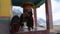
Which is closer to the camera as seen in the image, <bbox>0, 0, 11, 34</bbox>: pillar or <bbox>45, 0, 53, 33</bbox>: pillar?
<bbox>0, 0, 11, 34</bbox>: pillar

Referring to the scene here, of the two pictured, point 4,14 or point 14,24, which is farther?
point 14,24

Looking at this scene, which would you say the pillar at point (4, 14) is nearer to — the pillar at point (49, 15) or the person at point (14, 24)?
the person at point (14, 24)

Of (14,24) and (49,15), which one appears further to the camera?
(49,15)

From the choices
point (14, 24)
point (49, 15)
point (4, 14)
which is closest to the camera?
point (4, 14)

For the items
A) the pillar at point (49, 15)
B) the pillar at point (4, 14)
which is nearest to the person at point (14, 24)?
the pillar at point (4, 14)

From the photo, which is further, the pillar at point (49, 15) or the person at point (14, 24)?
the pillar at point (49, 15)

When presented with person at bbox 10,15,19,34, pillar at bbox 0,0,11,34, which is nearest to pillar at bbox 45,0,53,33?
person at bbox 10,15,19,34

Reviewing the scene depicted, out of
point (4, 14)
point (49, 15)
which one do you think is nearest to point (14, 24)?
point (4, 14)

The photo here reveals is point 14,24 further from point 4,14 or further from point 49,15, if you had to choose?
point 49,15

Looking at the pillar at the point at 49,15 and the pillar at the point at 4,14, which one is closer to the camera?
the pillar at the point at 4,14

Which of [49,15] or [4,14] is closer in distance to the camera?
[4,14]

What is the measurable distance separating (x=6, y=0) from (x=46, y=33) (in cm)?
44

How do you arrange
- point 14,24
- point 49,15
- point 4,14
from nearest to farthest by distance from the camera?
point 4,14
point 14,24
point 49,15

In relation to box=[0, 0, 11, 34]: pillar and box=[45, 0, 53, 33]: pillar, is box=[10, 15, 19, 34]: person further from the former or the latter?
box=[45, 0, 53, 33]: pillar
